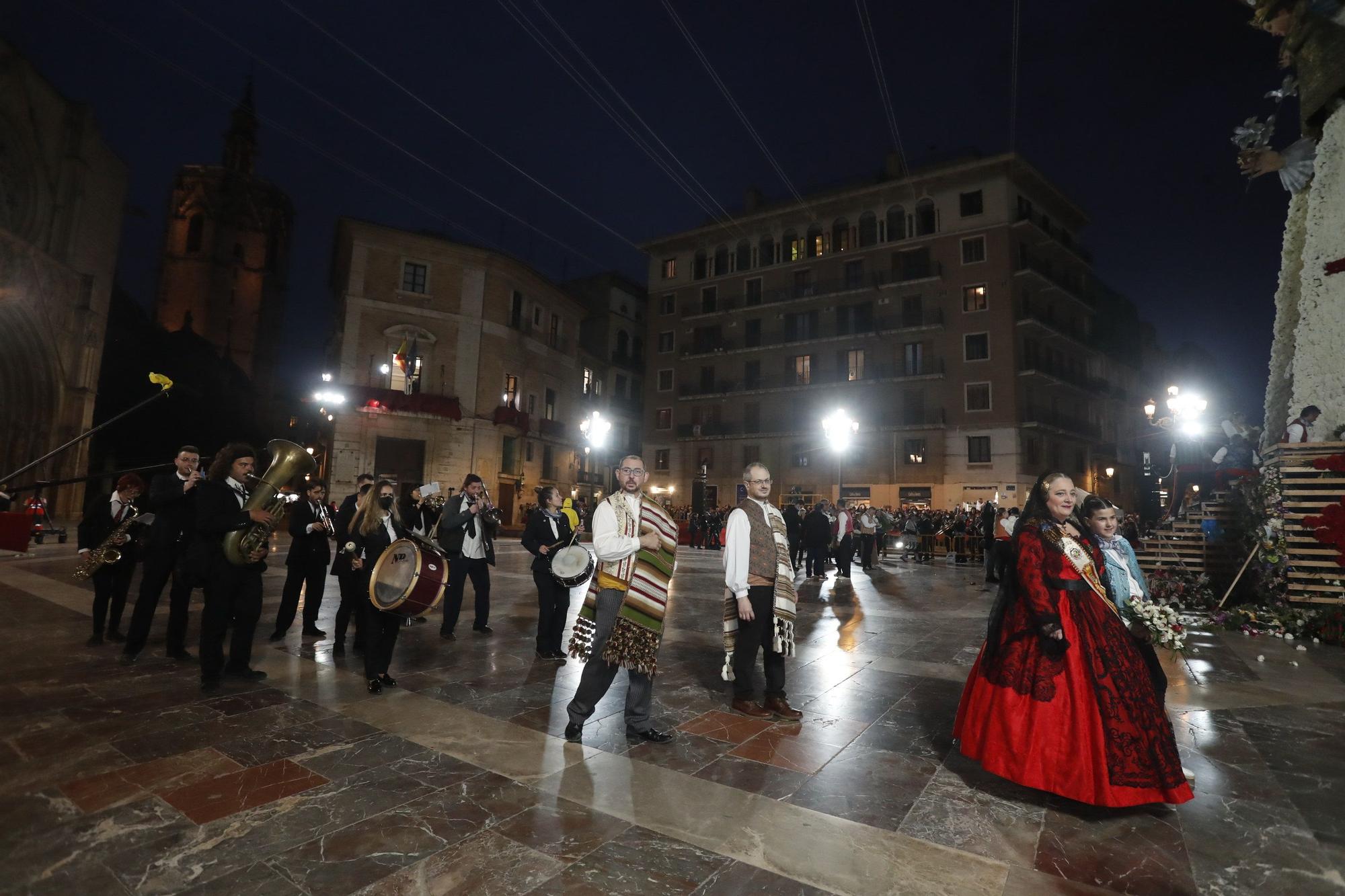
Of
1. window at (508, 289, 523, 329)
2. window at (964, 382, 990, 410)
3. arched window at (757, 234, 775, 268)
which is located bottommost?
window at (964, 382, 990, 410)

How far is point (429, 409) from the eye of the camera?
28859 millimetres

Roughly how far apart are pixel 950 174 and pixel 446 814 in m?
36.7

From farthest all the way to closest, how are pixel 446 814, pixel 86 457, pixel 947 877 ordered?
pixel 86 457 → pixel 446 814 → pixel 947 877

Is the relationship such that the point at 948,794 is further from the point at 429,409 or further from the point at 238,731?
the point at 429,409

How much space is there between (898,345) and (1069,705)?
32.9 meters

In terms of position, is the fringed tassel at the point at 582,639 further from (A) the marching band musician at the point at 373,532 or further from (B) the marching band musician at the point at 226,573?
(B) the marching band musician at the point at 226,573

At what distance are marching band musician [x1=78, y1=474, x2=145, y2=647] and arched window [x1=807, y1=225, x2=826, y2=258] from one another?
3518 centimetres

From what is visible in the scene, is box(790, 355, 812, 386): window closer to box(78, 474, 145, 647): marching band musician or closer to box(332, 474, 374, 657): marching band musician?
box(332, 474, 374, 657): marching band musician

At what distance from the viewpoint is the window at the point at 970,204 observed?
32062 millimetres

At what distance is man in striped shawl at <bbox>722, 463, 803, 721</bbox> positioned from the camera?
14.6ft

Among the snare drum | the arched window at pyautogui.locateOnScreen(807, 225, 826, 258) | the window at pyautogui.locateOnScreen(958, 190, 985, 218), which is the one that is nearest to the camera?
the snare drum

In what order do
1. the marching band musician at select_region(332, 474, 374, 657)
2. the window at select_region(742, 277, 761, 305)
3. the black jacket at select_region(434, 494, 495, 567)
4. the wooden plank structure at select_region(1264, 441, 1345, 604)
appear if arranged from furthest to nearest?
the window at select_region(742, 277, 761, 305) → the wooden plank structure at select_region(1264, 441, 1345, 604) → the black jacket at select_region(434, 494, 495, 567) → the marching band musician at select_region(332, 474, 374, 657)

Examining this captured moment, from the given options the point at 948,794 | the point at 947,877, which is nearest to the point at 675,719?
the point at 948,794

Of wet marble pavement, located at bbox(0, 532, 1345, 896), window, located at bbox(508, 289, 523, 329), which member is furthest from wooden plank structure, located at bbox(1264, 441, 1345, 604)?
window, located at bbox(508, 289, 523, 329)
